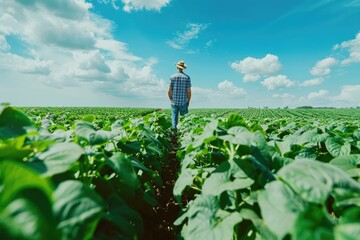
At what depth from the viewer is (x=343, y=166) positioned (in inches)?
80.7

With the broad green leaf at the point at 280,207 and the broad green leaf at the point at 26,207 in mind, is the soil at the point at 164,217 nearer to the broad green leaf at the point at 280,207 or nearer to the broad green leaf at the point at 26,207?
the broad green leaf at the point at 280,207

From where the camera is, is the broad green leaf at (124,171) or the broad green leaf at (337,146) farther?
the broad green leaf at (337,146)

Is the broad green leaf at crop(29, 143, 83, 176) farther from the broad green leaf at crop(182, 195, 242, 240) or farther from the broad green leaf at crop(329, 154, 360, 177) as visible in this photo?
the broad green leaf at crop(329, 154, 360, 177)

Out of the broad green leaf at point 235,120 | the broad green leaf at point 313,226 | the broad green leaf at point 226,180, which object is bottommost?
the broad green leaf at point 226,180

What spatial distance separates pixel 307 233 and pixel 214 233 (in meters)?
0.72

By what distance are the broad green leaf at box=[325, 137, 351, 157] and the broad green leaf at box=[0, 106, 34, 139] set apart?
8.47ft

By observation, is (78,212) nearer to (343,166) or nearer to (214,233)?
(214,233)

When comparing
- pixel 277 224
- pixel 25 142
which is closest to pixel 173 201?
pixel 25 142

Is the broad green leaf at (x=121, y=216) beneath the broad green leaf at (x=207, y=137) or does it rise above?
beneath

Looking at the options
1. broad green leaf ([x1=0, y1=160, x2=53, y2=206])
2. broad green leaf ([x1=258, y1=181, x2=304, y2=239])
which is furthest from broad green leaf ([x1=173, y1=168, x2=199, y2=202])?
broad green leaf ([x1=0, y1=160, x2=53, y2=206])

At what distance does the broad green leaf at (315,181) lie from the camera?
1.04 metres

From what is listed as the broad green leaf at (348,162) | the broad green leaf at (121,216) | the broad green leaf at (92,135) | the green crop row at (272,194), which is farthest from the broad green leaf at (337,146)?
the broad green leaf at (92,135)

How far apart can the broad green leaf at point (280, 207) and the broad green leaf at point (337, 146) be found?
1753mm

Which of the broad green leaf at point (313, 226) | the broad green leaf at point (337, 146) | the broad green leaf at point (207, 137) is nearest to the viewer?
the broad green leaf at point (313, 226)
